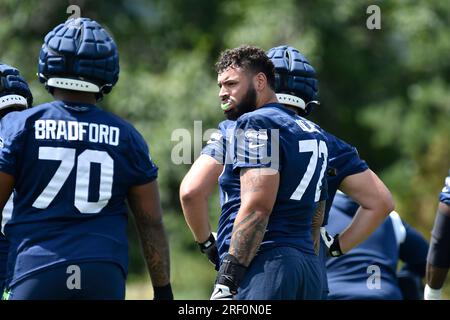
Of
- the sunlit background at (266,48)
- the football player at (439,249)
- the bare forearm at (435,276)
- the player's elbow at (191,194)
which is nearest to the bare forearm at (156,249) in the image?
the player's elbow at (191,194)

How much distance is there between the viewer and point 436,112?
24.9 metres

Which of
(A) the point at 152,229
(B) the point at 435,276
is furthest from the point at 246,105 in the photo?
(B) the point at 435,276

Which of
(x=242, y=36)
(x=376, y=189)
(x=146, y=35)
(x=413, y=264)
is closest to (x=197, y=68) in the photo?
(x=242, y=36)

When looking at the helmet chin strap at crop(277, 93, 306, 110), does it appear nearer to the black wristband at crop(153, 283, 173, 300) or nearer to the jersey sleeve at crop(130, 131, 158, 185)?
the jersey sleeve at crop(130, 131, 158, 185)

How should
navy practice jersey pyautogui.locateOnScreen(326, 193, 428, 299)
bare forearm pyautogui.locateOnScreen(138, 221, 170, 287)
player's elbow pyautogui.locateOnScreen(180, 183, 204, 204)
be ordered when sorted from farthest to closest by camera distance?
navy practice jersey pyautogui.locateOnScreen(326, 193, 428, 299)
player's elbow pyautogui.locateOnScreen(180, 183, 204, 204)
bare forearm pyautogui.locateOnScreen(138, 221, 170, 287)

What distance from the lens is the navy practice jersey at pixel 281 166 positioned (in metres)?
5.74

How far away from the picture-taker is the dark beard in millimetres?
6086

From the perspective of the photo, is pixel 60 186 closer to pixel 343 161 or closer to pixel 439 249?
pixel 343 161

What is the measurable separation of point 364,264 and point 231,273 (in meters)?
2.89

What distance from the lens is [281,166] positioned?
19.1 feet

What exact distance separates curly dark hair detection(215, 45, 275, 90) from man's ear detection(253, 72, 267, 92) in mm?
23

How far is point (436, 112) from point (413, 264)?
53.6 ft

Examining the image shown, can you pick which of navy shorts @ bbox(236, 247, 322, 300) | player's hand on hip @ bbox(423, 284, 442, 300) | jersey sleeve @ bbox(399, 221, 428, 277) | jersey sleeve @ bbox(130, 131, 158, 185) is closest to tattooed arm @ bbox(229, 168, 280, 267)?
navy shorts @ bbox(236, 247, 322, 300)
